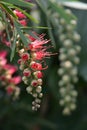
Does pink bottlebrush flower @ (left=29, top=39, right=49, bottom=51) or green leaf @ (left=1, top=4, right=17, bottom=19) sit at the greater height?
green leaf @ (left=1, top=4, right=17, bottom=19)

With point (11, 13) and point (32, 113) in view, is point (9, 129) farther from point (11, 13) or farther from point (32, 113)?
point (11, 13)

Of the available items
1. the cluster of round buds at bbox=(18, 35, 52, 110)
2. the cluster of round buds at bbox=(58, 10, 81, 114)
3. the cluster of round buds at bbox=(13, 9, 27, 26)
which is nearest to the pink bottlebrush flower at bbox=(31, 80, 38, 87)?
the cluster of round buds at bbox=(18, 35, 52, 110)

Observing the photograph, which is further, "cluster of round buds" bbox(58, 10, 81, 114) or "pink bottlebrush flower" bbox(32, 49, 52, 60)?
"cluster of round buds" bbox(58, 10, 81, 114)

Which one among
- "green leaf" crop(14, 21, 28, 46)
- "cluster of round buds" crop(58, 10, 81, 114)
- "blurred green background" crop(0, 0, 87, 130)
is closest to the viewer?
"green leaf" crop(14, 21, 28, 46)

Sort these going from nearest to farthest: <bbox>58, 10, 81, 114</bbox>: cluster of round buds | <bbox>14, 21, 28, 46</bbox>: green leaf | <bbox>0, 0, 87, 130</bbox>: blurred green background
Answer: <bbox>14, 21, 28, 46</bbox>: green leaf < <bbox>58, 10, 81, 114</bbox>: cluster of round buds < <bbox>0, 0, 87, 130</bbox>: blurred green background

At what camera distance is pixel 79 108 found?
6.51 ft

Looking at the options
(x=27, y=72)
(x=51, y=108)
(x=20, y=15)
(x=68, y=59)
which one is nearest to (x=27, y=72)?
(x=27, y=72)

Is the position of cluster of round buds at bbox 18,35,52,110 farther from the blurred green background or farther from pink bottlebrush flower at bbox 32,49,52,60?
the blurred green background

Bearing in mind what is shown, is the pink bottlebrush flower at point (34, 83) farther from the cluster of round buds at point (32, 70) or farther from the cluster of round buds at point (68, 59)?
the cluster of round buds at point (68, 59)

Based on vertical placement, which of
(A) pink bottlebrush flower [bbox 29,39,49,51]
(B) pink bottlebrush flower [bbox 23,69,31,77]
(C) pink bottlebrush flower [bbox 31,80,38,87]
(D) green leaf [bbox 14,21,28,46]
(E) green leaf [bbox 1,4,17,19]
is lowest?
(C) pink bottlebrush flower [bbox 31,80,38,87]

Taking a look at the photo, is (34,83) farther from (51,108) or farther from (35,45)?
(51,108)

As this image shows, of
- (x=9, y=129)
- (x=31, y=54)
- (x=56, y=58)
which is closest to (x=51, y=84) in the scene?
(x=56, y=58)

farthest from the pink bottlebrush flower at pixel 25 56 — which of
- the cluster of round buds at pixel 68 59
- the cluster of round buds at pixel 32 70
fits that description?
the cluster of round buds at pixel 68 59

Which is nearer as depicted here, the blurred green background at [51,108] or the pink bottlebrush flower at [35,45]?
the pink bottlebrush flower at [35,45]
